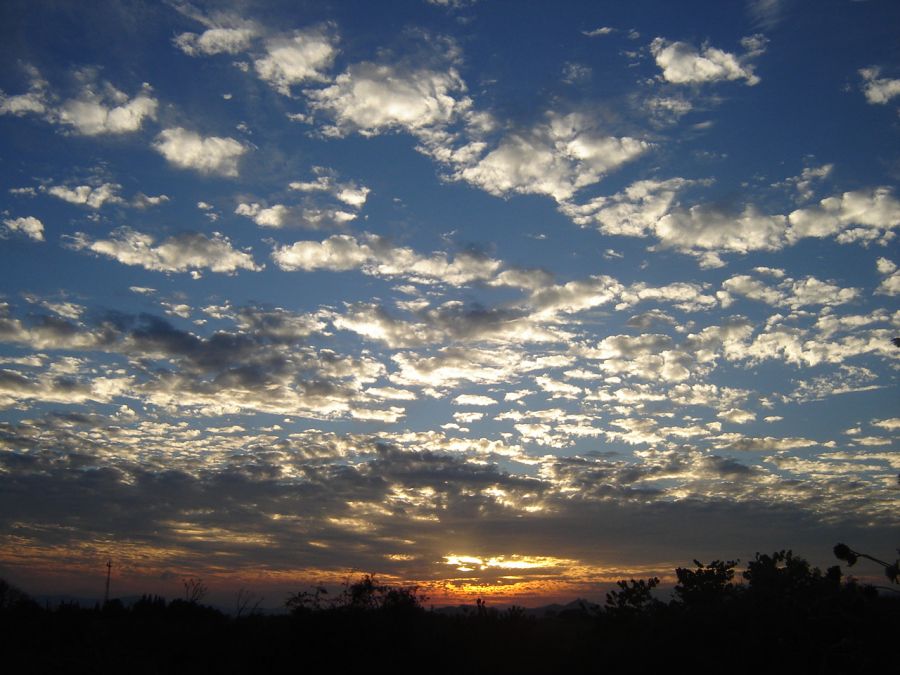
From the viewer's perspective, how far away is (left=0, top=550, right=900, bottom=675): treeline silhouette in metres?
16.4

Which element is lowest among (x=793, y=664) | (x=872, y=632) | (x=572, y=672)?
(x=572, y=672)

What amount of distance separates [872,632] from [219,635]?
19941mm

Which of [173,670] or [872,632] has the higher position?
[872,632]

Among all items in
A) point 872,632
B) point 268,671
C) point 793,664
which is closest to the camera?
point 872,632

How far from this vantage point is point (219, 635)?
2316 cm

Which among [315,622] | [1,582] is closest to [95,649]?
[315,622]

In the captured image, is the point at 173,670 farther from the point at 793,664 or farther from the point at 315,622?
Answer: the point at 793,664

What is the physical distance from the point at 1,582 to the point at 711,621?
49.5 metres

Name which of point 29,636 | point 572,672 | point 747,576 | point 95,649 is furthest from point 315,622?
point 747,576

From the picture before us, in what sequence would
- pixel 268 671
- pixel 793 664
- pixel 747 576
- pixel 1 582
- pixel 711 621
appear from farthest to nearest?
pixel 1 582 → pixel 747 576 → pixel 268 671 → pixel 711 621 → pixel 793 664

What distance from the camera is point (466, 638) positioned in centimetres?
2230

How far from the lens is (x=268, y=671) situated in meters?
19.3

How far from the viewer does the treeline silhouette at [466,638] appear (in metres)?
16.4

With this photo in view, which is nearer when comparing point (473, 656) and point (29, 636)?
point (473, 656)
